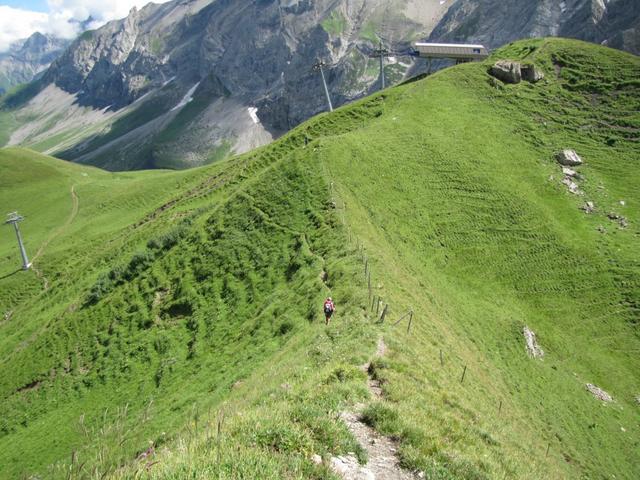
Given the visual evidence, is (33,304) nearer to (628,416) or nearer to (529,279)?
(529,279)

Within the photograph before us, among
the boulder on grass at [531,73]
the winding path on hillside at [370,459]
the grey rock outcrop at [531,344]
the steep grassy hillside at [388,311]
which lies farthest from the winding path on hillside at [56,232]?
the boulder on grass at [531,73]

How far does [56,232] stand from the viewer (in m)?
106

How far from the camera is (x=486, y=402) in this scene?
25812 mm

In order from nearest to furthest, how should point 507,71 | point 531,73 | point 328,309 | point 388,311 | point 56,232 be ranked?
1. point 328,309
2. point 388,311
3. point 507,71
4. point 531,73
5. point 56,232

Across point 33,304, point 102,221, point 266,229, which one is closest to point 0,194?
point 102,221

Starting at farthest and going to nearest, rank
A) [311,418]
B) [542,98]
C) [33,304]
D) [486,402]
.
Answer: [542,98], [33,304], [486,402], [311,418]

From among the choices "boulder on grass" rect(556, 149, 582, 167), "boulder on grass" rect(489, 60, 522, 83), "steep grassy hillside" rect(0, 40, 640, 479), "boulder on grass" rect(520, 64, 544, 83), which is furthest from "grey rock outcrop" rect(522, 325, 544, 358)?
"boulder on grass" rect(520, 64, 544, 83)

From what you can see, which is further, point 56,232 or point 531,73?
point 56,232

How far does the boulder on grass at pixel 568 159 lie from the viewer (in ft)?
208

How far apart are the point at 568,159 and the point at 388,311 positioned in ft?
169

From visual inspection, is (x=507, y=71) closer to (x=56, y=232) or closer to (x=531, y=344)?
(x=531, y=344)

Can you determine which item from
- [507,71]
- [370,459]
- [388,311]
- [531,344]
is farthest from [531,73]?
[370,459]

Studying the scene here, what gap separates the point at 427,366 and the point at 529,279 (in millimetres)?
29986

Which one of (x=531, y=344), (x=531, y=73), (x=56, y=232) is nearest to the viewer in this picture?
(x=531, y=344)
